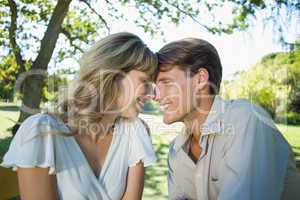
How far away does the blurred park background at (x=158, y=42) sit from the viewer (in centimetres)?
541

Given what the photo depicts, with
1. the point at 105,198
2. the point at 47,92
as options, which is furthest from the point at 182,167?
the point at 47,92

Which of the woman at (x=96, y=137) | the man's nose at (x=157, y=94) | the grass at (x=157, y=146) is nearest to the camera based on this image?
the woman at (x=96, y=137)

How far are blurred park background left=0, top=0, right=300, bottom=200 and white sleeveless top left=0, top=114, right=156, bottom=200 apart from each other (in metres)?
3.41

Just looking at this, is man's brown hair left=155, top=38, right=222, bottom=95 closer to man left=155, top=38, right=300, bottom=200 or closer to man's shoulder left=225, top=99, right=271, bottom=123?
man left=155, top=38, right=300, bottom=200

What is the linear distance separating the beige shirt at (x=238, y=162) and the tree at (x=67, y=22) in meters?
4.06

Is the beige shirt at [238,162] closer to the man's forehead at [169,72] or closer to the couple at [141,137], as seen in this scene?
the couple at [141,137]

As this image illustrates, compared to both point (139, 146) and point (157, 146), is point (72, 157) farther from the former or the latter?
point (157, 146)

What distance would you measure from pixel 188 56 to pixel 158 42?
5.18 meters

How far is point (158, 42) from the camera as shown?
6707 mm

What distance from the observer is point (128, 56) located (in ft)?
4.73

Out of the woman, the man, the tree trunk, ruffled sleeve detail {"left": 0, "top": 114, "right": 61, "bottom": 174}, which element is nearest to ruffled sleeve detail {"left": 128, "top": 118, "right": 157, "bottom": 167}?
the woman

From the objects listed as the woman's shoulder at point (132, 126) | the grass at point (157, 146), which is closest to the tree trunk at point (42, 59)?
the grass at point (157, 146)

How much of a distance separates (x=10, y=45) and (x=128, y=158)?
5.20m

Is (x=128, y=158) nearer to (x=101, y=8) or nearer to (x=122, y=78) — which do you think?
(x=122, y=78)
